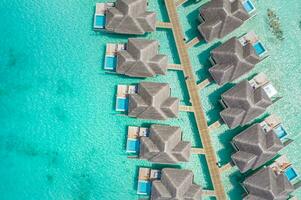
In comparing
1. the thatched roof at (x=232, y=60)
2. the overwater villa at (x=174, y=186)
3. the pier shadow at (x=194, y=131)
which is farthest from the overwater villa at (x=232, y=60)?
the overwater villa at (x=174, y=186)

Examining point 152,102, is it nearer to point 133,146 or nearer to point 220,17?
point 133,146

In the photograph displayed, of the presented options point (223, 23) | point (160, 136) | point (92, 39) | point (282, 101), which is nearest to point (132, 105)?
point (160, 136)

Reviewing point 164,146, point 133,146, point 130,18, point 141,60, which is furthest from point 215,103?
point 130,18

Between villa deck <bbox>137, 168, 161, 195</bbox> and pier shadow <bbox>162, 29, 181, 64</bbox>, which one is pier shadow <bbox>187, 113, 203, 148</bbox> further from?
pier shadow <bbox>162, 29, 181, 64</bbox>

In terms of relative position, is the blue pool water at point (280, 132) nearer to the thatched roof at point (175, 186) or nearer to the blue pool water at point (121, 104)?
the thatched roof at point (175, 186)

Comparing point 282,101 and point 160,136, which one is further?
point 282,101

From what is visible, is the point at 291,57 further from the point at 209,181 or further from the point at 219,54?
the point at 209,181
